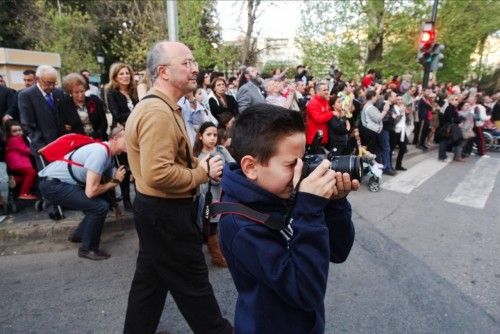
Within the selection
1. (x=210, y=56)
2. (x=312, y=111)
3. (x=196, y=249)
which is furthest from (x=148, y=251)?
(x=210, y=56)

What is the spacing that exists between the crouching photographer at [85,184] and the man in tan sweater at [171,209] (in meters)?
1.67

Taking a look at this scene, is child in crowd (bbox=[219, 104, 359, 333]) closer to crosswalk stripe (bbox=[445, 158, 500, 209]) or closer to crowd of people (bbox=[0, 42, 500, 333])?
crowd of people (bbox=[0, 42, 500, 333])

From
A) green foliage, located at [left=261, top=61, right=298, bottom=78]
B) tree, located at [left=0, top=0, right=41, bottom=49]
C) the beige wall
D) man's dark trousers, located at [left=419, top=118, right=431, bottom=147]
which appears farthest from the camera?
tree, located at [left=0, top=0, right=41, bottom=49]

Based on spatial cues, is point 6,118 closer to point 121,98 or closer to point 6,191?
point 6,191

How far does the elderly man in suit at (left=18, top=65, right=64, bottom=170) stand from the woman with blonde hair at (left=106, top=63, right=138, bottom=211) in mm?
626

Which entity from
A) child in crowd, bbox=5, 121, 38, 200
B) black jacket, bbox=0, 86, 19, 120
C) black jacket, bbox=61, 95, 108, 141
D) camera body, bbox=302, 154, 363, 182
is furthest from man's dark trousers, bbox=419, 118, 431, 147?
camera body, bbox=302, 154, 363, 182

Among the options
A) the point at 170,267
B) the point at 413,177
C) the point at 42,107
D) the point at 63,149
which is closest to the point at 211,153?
the point at 63,149

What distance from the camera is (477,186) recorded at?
7215mm

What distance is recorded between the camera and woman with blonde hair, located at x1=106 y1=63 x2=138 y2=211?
16.0 ft

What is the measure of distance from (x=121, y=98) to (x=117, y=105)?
0.12m

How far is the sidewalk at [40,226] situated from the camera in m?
4.24

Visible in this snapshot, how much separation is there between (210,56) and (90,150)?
17095mm

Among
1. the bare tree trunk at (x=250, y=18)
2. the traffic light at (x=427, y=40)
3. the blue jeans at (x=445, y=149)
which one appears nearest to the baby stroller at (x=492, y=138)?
the blue jeans at (x=445, y=149)

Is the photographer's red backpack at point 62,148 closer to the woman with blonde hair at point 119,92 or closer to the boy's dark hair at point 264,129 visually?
the woman with blonde hair at point 119,92
